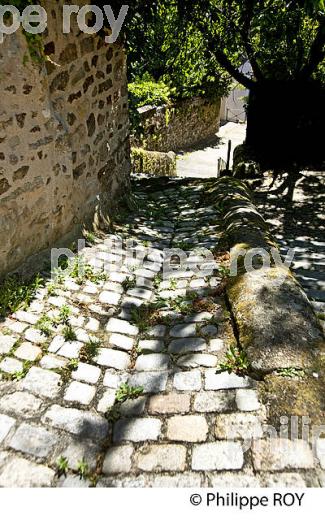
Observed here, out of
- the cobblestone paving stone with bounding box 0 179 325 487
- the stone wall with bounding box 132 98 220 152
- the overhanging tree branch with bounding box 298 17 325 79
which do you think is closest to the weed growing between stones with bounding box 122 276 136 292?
the cobblestone paving stone with bounding box 0 179 325 487

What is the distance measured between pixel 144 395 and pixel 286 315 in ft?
3.37

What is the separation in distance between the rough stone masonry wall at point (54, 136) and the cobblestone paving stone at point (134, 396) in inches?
20.9

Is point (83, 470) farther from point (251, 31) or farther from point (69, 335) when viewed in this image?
point (251, 31)

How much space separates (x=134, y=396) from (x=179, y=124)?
49.0 ft

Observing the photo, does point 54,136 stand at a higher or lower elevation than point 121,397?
higher

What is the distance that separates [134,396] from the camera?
2355mm

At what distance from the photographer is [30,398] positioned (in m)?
2.26

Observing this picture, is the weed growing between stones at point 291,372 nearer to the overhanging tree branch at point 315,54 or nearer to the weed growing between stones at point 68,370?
the weed growing between stones at point 68,370

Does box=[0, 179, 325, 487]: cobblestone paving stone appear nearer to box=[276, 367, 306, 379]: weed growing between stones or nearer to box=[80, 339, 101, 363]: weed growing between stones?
box=[80, 339, 101, 363]: weed growing between stones

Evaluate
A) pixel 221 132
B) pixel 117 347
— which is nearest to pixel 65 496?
pixel 117 347

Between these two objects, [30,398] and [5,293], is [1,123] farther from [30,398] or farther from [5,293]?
[30,398]

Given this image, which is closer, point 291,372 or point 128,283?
point 291,372

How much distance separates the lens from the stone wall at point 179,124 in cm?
1341

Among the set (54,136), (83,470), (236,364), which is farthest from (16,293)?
(236,364)
